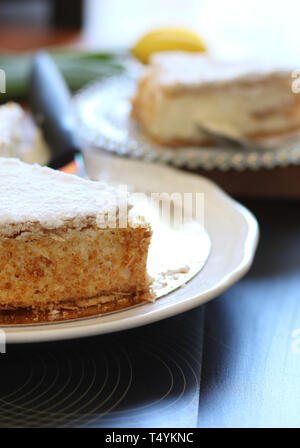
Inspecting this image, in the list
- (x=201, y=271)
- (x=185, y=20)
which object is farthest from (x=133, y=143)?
(x=185, y=20)

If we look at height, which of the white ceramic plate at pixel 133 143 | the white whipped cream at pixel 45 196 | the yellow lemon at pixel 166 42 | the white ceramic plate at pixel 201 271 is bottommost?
the white ceramic plate at pixel 201 271

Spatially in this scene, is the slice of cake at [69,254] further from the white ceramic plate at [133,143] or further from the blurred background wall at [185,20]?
the blurred background wall at [185,20]

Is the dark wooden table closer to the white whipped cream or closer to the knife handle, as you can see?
the white whipped cream

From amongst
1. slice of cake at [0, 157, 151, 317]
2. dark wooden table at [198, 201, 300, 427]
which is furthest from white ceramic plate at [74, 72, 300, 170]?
slice of cake at [0, 157, 151, 317]

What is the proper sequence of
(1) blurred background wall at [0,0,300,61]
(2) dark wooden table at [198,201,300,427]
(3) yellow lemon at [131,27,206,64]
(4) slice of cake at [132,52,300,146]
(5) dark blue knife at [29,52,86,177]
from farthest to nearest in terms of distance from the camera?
(1) blurred background wall at [0,0,300,61]
(3) yellow lemon at [131,27,206,64]
(4) slice of cake at [132,52,300,146]
(5) dark blue knife at [29,52,86,177]
(2) dark wooden table at [198,201,300,427]

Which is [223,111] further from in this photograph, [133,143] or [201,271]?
[201,271]

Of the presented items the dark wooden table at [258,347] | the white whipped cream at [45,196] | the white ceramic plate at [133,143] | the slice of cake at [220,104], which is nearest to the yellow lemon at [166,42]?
the white ceramic plate at [133,143]
